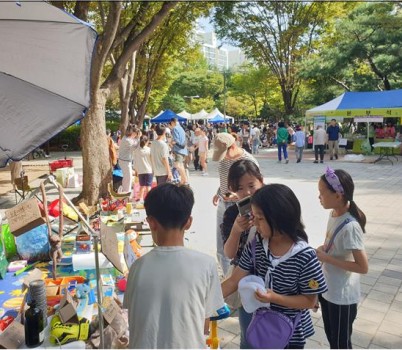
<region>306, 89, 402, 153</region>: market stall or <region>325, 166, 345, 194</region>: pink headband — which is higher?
<region>306, 89, 402, 153</region>: market stall

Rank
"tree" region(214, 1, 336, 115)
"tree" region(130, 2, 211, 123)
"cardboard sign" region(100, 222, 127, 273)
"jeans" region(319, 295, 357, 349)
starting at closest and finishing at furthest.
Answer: "cardboard sign" region(100, 222, 127, 273) → "jeans" region(319, 295, 357, 349) → "tree" region(130, 2, 211, 123) → "tree" region(214, 1, 336, 115)

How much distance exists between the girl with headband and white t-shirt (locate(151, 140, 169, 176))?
551 centimetres

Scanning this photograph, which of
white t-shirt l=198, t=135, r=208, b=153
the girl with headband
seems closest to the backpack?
the girl with headband

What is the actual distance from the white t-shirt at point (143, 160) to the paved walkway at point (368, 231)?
4.53ft

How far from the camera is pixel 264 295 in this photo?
5.95 feet

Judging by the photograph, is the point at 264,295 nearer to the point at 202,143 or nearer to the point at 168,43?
the point at 202,143

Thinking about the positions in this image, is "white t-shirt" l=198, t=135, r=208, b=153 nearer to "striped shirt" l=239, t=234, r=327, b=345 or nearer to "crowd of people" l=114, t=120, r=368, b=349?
"crowd of people" l=114, t=120, r=368, b=349

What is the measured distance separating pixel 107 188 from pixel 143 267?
271 inches

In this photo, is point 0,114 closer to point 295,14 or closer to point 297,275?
point 297,275

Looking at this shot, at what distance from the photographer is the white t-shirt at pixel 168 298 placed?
1.67 m

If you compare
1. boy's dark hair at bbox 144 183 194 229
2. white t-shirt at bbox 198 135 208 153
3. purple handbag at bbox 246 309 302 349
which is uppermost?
white t-shirt at bbox 198 135 208 153

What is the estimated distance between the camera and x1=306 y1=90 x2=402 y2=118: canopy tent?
16.5m

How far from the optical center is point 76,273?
438 cm

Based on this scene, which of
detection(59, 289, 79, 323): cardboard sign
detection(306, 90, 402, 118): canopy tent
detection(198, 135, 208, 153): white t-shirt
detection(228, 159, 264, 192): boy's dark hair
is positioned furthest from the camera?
detection(306, 90, 402, 118): canopy tent
